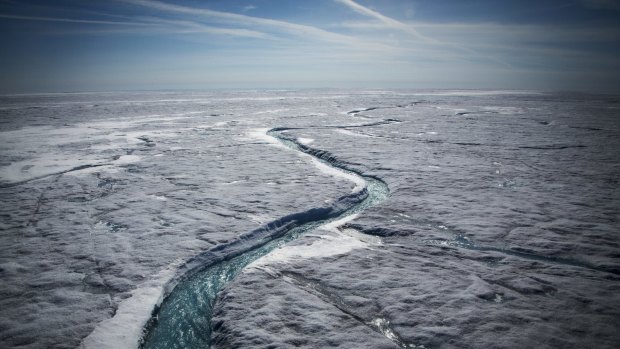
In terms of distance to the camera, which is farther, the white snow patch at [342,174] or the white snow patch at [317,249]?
the white snow patch at [342,174]

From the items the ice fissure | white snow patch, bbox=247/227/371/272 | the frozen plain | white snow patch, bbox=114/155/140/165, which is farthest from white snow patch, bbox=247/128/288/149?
white snow patch, bbox=247/227/371/272

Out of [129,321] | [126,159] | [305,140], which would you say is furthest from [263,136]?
[129,321]

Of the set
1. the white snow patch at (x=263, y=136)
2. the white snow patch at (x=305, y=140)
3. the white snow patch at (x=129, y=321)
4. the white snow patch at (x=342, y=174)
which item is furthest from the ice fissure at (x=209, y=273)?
the white snow patch at (x=263, y=136)

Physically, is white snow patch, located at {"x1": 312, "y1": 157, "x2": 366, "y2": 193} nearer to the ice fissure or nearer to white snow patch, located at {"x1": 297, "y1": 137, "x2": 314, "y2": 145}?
the ice fissure

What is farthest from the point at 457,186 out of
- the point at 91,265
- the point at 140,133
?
the point at 140,133

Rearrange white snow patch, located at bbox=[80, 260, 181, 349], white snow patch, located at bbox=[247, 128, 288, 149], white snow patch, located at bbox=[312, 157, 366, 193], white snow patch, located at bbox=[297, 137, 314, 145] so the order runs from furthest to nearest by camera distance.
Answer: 1. white snow patch, located at bbox=[247, 128, 288, 149]
2. white snow patch, located at bbox=[297, 137, 314, 145]
3. white snow patch, located at bbox=[312, 157, 366, 193]
4. white snow patch, located at bbox=[80, 260, 181, 349]

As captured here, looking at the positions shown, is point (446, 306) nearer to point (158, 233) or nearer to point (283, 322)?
point (283, 322)

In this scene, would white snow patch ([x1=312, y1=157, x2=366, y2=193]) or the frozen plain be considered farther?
white snow patch ([x1=312, y1=157, x2=366, y2=193])

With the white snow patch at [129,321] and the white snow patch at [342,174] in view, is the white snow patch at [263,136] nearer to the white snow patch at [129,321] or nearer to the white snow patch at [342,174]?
the white snow patch at [342,174]
